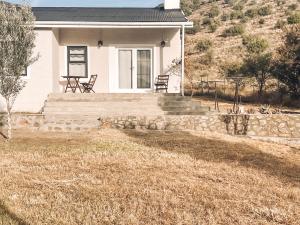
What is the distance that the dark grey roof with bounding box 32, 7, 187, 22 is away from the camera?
18547 millimetres

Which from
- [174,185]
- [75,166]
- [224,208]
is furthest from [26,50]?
[224,208]

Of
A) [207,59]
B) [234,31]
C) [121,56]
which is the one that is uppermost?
[234,31]

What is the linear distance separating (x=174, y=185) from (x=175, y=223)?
2034mm

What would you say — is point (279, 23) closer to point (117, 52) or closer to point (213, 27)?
point (213, 27)

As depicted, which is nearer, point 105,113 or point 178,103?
point 105,113

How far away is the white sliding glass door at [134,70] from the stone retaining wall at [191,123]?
4.00 metres

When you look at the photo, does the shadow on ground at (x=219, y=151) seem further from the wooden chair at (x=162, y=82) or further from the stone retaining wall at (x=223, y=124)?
the wooden chair at (x=162, y=82)

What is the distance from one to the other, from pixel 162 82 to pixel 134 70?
1.44m

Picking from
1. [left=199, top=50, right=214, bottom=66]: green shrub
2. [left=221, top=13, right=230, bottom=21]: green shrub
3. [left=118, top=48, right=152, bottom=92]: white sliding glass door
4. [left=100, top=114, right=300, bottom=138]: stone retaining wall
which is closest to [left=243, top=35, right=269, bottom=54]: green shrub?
[left=199, top=50, right=214, bottom=66]: green shrub

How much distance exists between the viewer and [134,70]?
64.7 feet

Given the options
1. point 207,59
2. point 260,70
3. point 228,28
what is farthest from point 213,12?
point 260,70

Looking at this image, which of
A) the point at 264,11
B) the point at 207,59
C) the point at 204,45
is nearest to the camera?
the point at 207,59

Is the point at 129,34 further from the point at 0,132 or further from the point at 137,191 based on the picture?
the point at 137,191

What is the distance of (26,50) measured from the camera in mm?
13305
